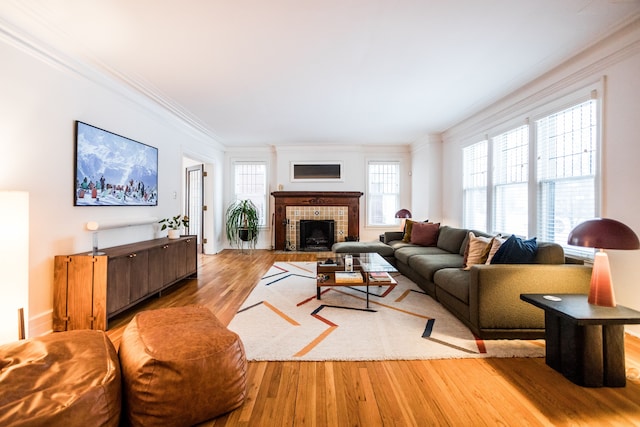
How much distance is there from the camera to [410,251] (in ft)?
14.3

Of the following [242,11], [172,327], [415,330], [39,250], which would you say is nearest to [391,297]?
[415,330]

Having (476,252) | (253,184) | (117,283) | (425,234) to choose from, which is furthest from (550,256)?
(253,184)

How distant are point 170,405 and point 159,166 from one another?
381cm

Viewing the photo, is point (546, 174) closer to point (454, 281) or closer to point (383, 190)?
point (454, 281)

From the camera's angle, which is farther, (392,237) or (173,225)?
(392,237)

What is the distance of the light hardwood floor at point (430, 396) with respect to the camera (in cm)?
152

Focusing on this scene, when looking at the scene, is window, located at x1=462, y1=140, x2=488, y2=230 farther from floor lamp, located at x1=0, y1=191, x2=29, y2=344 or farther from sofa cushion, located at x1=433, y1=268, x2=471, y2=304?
floor lamp, located at x1=0, y1=191, x2=29, y2=344

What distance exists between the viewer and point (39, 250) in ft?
8.21

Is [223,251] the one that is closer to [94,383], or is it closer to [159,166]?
[159,166]

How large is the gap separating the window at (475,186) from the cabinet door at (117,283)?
498 centimetres

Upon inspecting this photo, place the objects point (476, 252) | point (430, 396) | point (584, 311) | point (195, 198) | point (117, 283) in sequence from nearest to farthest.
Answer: point (430, 396) < point (584, 311) < point (117, 283) < point (476, 252) < point (195, 198)

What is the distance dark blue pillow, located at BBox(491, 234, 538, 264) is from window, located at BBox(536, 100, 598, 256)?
0.74 metres

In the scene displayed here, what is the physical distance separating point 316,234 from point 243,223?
1.80 m

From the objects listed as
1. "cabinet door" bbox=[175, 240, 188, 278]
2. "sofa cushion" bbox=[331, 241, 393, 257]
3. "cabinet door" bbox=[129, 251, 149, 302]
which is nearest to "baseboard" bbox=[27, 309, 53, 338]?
"cabinet door" bbox=[129, 251, 149, 302]
